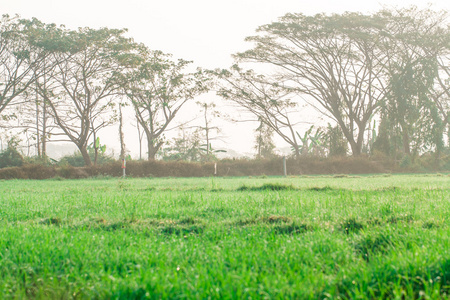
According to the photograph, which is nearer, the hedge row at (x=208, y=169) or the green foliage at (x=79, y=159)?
the hedge row at (x=208, y=169)

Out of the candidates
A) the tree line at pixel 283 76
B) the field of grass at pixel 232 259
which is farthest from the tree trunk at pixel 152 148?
the field of grass at pixel 232 259

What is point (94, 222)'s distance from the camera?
12.2ft

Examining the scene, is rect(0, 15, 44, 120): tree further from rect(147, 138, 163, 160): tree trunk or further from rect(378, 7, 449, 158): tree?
rect(378, 7, 449, 158): tree

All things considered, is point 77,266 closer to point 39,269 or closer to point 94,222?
point 39,269

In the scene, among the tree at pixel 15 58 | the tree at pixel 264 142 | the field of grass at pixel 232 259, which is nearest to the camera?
the field of grass at pixel 232 259

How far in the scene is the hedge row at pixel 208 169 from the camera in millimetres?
25500

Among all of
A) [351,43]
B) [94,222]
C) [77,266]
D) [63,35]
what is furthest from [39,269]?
[351,43]

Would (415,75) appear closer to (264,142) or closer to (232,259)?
(264,142)

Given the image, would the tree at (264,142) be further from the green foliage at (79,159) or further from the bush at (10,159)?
the bush at (10,159)

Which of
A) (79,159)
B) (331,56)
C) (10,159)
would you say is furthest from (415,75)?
(10,159)

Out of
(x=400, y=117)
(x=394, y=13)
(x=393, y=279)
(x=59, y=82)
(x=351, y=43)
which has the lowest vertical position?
(x=393, y=279)

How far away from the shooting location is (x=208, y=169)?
2825 centimetres

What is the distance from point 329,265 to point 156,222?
→ 198 cm

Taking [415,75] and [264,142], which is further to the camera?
[264,142]
